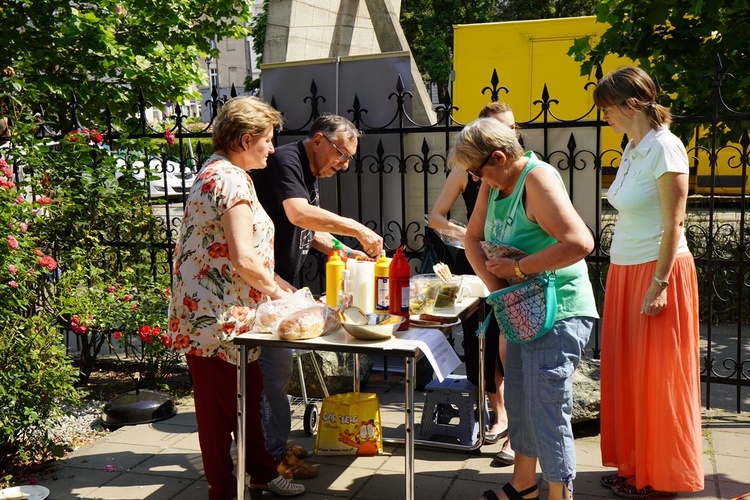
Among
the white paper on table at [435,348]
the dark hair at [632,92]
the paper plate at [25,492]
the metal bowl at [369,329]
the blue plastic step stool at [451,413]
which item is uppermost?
the dark hair at [632,92]

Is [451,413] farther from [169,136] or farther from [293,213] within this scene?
[169,136]

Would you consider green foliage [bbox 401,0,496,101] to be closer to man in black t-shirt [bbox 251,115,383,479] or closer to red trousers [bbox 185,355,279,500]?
man in black t-shirt [bbox 251,115,383,479]

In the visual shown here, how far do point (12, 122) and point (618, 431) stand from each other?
172 inches

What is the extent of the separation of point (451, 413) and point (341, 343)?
168 cm

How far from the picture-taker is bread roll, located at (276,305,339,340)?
300 cm

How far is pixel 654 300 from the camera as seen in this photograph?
11.1ft

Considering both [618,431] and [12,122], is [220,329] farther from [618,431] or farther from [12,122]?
[12,122]

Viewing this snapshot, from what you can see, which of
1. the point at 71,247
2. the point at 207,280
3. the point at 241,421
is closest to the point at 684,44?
the point at 207,280

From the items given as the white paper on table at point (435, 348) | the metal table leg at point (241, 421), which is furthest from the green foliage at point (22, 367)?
the white paper on table at point (435, 348)

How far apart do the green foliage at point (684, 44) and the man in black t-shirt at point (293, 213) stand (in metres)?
3.00

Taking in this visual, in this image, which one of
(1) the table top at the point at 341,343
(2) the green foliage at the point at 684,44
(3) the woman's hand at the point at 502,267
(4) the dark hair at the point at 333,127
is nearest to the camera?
(1) the table top at the point at 341,343

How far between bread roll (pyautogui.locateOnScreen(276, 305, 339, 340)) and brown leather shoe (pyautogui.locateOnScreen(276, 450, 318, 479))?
1075 millimetres

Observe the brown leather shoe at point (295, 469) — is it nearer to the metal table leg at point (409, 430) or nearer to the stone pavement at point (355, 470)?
the stone pavement at point (355, 470)

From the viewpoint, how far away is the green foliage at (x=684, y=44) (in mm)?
5750
